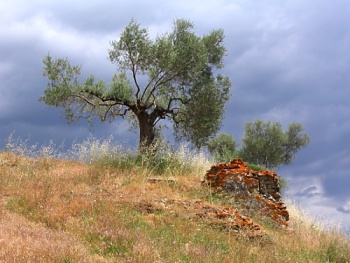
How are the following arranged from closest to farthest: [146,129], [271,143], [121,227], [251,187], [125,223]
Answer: [121,227]
[125,223]
[251,187]
[146,129]
[271,143]

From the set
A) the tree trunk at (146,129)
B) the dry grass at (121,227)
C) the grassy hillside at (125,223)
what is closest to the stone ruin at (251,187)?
the grassy hillside at (125,223)

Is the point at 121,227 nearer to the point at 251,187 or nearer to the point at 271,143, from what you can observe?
the point at 251,187

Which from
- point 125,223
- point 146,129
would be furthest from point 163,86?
point 125,223

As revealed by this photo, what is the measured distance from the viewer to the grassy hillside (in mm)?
8602

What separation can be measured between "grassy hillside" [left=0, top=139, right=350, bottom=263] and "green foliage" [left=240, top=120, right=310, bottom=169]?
24502mm

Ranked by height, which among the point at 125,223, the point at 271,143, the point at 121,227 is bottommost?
the point at 121,227

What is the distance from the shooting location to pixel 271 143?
146ft

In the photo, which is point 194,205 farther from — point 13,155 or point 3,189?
point 13,155

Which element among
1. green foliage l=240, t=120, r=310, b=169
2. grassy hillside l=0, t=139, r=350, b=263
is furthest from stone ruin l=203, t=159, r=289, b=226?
green foliage l=240, t=120, r=310, b=169

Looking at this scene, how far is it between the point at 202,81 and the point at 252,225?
12.7m

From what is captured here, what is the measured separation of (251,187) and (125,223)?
6.96 metres

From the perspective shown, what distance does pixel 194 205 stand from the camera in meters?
13.7

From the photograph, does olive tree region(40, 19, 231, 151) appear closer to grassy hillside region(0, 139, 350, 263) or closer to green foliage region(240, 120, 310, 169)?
grassy hillside region(0, 139, 350, 263)

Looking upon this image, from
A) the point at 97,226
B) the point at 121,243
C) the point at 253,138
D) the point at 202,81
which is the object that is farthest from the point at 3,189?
the point at 253,138
